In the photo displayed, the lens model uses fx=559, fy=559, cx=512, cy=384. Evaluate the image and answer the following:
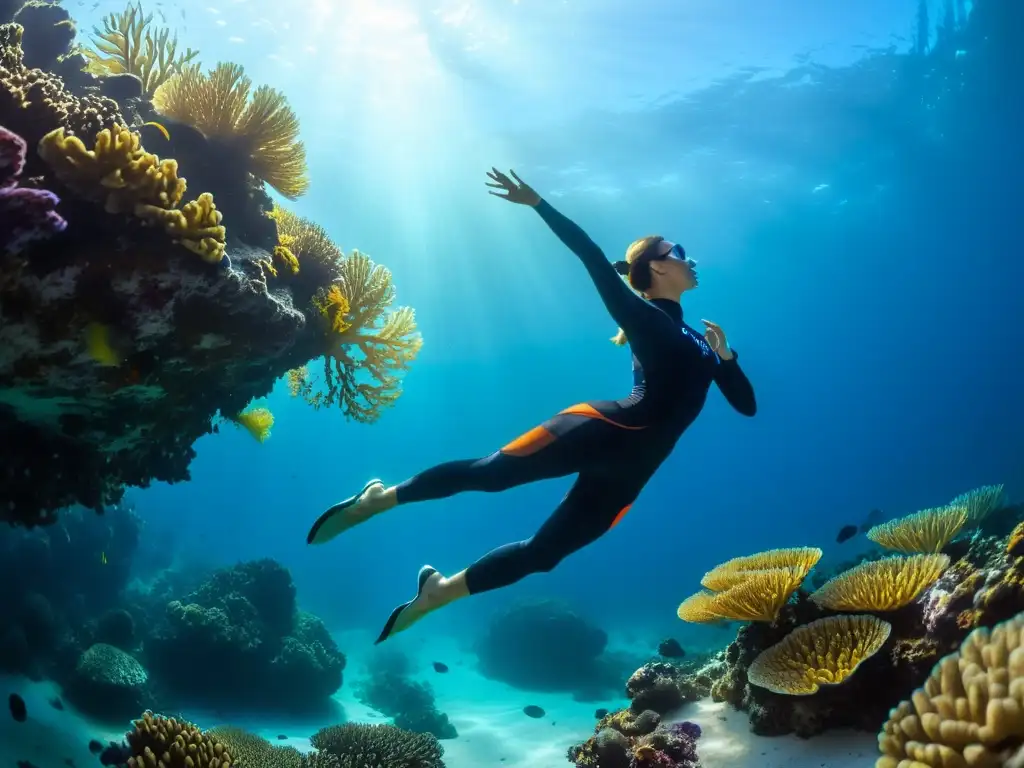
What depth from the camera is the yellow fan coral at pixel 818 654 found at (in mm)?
4039

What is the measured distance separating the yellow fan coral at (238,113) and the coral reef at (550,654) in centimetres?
2015

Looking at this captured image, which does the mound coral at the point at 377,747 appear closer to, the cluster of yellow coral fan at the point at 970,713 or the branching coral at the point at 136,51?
the cluster of yellow coral fan at the point at 970,713

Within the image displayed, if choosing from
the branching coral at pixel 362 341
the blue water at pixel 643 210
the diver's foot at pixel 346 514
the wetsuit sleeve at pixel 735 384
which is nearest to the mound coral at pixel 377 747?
the diver's foot at pixel 346 514

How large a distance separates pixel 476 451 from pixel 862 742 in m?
96.1

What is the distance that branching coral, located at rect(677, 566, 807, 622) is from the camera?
Answer: 15.3 feet

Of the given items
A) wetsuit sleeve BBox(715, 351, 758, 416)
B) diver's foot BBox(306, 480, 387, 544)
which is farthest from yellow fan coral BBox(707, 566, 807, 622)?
diver's foot BBox(306, 480, 387, 544)

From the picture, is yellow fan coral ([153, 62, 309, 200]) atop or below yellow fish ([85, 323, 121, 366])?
atop

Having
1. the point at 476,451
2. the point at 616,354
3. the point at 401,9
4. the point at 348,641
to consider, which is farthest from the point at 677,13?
the point at 476,451

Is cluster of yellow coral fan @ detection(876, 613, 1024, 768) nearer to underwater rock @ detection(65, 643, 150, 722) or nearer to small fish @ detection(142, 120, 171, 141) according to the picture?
small fish @ detection(142, 120, 171, 141)

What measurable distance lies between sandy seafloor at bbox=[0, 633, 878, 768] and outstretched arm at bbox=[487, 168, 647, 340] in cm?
330

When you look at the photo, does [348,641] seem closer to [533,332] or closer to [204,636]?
[204,636]

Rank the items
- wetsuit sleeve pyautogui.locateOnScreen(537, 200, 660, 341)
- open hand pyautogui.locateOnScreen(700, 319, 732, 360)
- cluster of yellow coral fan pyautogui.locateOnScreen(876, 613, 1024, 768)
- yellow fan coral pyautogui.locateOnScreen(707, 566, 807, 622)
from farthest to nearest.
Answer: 1. open hand pyautogui.locateOnScreen(700, 319, 732, 360)
2. yellow fan coral pyautogui.locateOnScreen(707, 566, 807, 622)
3. wetsuit sleeve pyautogui.locateOnScreen(537, 200, 660, 341)
4. cluster of yellow coral fan pyautogui.locateOnScreen(876, 613, 1024, 768)

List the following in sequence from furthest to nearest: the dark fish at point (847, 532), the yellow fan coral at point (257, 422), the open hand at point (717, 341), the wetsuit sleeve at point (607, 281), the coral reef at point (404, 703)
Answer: the coral reef at point (404, 703) → the dark fish at point (847, 532) → the yellow fan coral at point (257, 422) → the open hand at point (717, 341) → the wetsuit sleeve at point (607, 281)

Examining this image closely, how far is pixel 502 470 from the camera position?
13.6 ft
